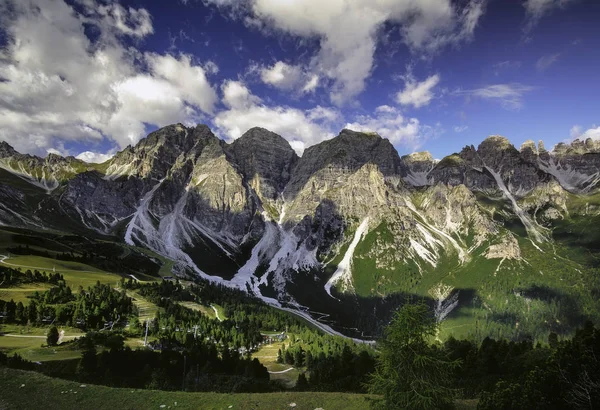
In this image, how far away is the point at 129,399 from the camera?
40688 mm

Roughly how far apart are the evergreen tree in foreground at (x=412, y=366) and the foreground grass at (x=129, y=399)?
41.8 feet

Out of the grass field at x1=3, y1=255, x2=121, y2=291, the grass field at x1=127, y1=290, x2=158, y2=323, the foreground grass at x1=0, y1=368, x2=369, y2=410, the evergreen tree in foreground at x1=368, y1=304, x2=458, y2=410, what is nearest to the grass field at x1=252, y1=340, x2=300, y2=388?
the grass field at x1=127, y1=290, x2=158, y2=323

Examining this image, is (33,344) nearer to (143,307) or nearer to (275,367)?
(143,307)

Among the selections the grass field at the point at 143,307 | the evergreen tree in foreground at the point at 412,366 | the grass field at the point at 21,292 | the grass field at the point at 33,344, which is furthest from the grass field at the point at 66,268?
the evergreen tree in foreground at the point at 412,366

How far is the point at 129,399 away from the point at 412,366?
33.5 m

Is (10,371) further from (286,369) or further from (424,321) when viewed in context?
(286,369)

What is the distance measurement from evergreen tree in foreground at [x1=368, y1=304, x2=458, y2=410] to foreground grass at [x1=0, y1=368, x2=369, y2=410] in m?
12.8

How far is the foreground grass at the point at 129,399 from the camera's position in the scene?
125 feet

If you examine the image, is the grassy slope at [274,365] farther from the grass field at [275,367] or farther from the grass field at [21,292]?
the grass field at [21,292]

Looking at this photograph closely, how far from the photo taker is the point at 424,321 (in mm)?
25922

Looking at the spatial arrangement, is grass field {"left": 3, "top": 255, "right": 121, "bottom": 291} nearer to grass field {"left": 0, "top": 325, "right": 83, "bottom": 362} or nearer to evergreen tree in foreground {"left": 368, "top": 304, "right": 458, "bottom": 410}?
grass field {"left": 0, "top": 325, "right": 83, "bottom": 362}

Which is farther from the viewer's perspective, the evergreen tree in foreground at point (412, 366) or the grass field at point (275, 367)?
the grass field at point (275, 367)

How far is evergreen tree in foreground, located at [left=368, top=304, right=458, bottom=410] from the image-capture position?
24.2 m

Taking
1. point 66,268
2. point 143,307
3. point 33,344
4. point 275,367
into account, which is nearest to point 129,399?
point 33,344
